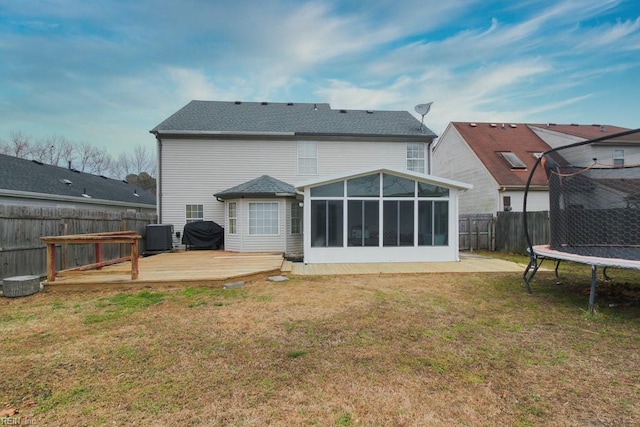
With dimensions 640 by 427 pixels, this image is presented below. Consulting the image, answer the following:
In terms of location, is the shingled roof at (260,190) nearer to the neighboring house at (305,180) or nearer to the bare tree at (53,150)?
the neighboring house at (305,180)

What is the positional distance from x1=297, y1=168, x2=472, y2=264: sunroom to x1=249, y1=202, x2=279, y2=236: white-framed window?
2.22m

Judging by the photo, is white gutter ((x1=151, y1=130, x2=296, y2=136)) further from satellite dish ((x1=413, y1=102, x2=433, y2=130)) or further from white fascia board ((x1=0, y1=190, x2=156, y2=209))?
satellite dish ((x1=413, y1=102, x2=433, y2=130))

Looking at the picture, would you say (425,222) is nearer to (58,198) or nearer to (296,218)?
(296,218)

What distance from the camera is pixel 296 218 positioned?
11148 millimetres

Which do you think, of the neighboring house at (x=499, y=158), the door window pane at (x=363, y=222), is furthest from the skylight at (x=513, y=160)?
the door window pane at (x=363, y=222)

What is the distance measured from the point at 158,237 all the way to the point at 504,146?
17110mm

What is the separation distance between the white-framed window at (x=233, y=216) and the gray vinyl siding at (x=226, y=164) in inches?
54.2

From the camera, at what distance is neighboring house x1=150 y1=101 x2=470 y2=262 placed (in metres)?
8.80

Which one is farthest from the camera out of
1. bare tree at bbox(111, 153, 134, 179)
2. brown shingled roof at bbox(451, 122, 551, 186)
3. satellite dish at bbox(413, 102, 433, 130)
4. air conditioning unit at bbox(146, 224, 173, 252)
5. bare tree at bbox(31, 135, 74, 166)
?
bare tree at bbox(111, 153, 134, 179)

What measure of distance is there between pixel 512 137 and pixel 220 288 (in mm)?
18090

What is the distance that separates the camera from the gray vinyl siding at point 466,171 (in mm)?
14875

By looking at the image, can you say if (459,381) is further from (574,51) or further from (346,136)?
(574,51)

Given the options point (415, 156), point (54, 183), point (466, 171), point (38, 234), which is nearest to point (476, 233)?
point (415, 156)

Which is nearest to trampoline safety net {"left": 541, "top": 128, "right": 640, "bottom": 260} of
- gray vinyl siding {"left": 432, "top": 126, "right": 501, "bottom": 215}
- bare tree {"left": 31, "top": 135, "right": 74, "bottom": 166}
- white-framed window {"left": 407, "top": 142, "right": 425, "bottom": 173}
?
white-framed window {"left": 407, "top": 142, "right": 425, "bottom": 173}
